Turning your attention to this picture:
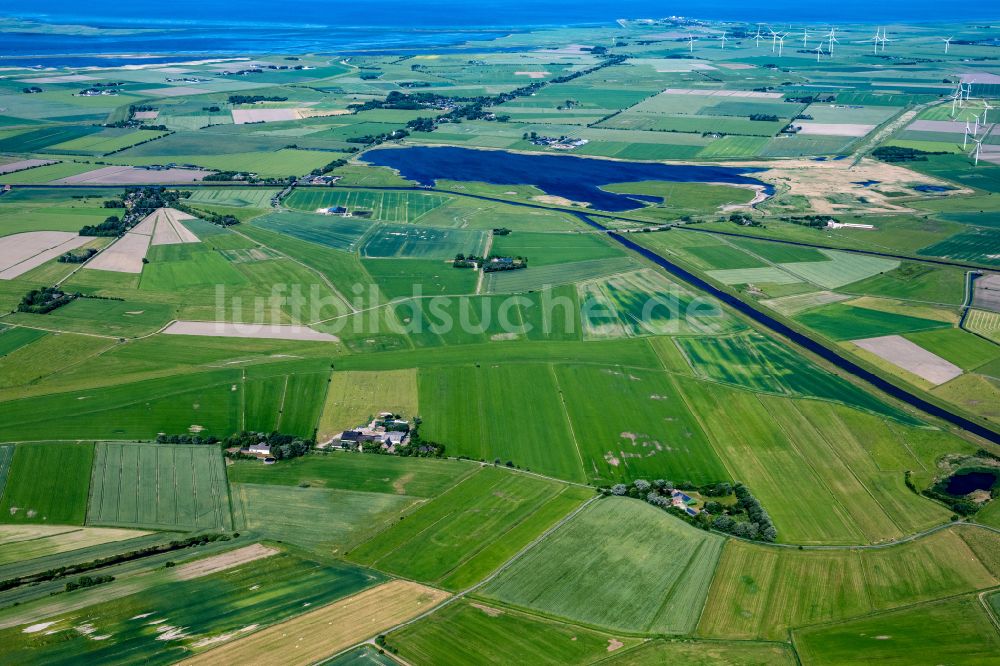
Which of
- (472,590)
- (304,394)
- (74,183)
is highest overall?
(74,183)

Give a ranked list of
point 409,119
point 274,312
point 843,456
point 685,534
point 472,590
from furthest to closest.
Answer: point 409,119 → point 274,312 → point 843,456 → point 685,534 → point 472,590

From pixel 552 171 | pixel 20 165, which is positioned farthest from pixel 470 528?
pixel 20 165

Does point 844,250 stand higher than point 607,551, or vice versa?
point 844,250

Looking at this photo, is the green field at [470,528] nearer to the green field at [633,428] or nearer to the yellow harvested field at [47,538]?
the green field at [633,428]

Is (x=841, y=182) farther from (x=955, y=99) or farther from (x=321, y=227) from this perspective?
(x=321, y=227)

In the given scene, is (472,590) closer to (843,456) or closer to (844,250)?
(843,456)

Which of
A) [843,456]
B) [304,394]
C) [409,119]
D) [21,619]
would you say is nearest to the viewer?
[21,619]

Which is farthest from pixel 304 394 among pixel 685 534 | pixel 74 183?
pixel 74 183
